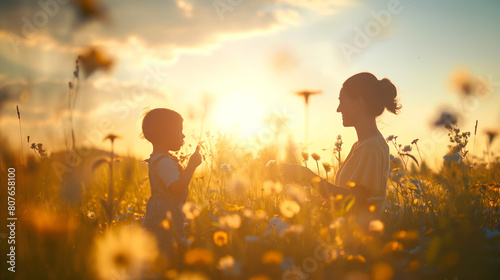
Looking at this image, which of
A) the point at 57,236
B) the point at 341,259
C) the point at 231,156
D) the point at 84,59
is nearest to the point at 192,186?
the point at 231,156

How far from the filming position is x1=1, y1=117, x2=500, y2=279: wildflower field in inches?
105

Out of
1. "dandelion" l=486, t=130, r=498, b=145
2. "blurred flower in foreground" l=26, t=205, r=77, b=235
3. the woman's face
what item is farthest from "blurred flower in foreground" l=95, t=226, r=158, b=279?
"dandelion" l=486, t=130, r=498, b=145

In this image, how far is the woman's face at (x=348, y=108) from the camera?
12.4 feet

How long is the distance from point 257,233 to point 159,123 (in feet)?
4.47

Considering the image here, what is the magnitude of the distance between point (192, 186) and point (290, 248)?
2.47 meters

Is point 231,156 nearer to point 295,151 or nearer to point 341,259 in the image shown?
point 295,151

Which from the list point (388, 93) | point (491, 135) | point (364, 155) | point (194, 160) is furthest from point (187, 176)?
point (491, 135)

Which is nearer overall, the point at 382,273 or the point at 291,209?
the point at 382,273

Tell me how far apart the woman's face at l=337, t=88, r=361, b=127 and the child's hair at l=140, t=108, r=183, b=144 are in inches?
62.3

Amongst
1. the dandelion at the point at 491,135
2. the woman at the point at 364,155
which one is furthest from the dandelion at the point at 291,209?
the dandelion at the point at 491,135

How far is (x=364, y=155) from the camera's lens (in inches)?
141

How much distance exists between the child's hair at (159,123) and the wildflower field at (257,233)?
14.1 inches

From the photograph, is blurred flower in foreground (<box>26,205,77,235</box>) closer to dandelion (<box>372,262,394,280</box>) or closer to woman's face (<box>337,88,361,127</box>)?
dandelion (<box>372,262,394,280</box>)

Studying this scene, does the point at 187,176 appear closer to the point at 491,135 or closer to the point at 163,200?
the point at 163,200
